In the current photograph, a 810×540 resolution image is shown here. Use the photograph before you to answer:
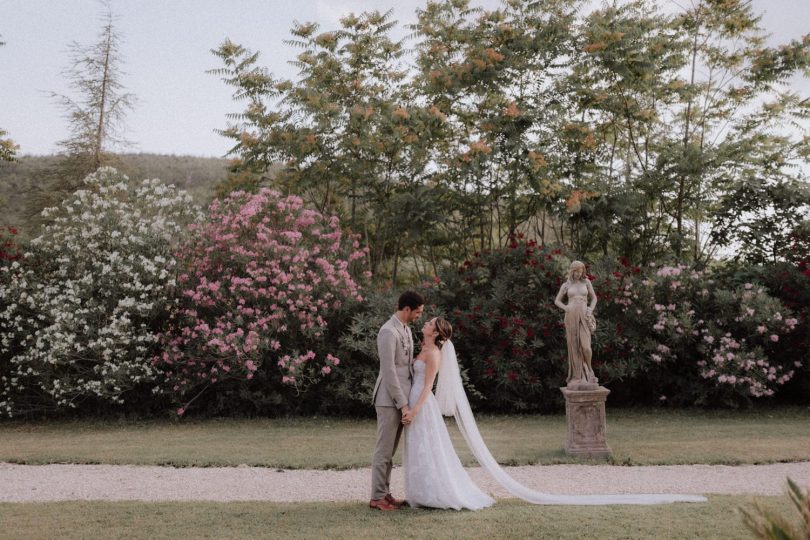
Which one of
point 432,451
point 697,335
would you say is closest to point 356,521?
point 432,451

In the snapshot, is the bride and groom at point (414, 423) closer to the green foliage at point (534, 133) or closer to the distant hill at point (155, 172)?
the green foliage at point (534, 133)

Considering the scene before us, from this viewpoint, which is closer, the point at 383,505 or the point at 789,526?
the point at 789,526

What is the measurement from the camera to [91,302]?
12.6m

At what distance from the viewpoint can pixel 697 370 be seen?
14.1 m

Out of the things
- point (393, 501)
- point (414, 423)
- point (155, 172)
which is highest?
point (155, 172)

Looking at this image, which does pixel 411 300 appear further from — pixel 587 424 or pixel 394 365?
pixel 587 424

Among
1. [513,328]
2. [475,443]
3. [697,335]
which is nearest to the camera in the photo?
[475,443]

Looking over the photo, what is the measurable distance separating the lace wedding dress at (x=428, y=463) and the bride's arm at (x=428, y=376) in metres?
0.06

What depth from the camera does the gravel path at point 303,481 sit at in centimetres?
726

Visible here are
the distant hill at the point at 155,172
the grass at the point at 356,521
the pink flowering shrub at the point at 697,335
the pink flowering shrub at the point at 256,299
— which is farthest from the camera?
the distant hill at the point at 155,172

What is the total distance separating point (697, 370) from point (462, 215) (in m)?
5.79

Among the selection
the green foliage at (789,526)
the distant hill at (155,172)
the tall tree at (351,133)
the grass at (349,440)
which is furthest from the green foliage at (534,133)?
the distant hill at (155,172)

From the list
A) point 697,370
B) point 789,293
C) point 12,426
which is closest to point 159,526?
point 12,426

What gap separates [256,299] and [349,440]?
3.48 m
